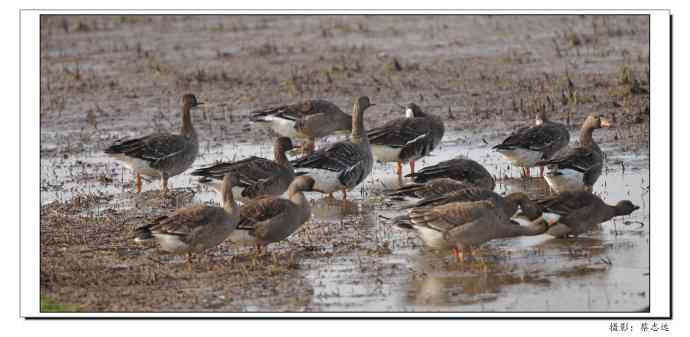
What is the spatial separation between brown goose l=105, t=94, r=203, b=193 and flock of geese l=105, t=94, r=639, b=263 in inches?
0.6

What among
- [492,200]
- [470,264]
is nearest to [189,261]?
[470,264]

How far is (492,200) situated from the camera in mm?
11656

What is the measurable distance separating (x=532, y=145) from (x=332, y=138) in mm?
4748

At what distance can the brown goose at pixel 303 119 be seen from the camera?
17359 mm

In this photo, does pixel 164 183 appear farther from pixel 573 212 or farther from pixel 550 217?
pixel 573 212

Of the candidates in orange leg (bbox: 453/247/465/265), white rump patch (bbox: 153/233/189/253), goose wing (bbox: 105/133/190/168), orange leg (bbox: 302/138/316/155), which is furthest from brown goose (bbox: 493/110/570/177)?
white rump patch (bbox: 153/233/189/253)

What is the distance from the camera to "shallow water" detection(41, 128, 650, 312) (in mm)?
9953

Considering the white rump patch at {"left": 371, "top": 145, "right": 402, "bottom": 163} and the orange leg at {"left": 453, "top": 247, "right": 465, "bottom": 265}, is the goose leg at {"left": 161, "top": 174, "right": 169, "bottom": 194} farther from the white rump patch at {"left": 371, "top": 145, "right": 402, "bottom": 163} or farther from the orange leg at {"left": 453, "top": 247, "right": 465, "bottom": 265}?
the orange leg at {"left": 453, "top": 247, "right": 465, "bottom": 265}

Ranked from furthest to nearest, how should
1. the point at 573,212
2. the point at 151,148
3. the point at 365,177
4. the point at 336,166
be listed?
the point at 151,148, the point at 365,177, the point at 336,166, the point at 573,212

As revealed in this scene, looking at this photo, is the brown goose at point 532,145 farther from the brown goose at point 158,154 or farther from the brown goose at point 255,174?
the brown goose at point 158,154

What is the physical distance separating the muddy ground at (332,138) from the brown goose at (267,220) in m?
0.23

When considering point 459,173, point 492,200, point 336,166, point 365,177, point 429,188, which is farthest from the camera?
point 365,177

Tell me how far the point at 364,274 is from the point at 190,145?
5.31m
